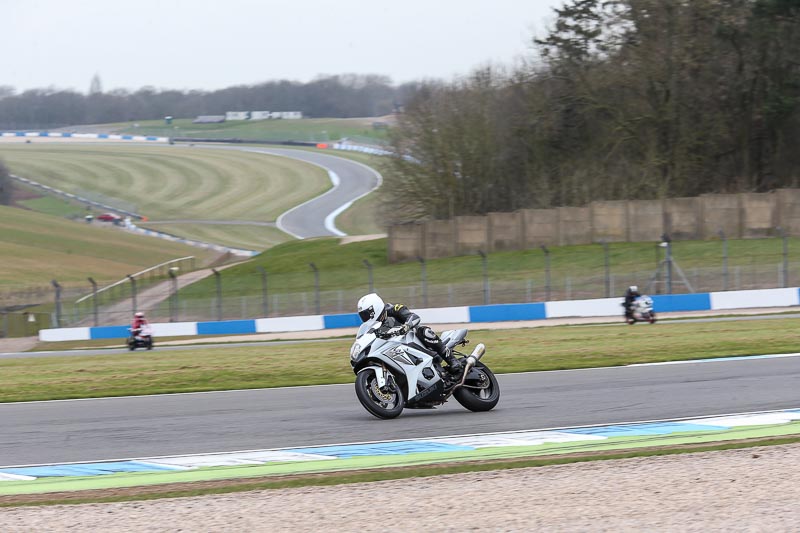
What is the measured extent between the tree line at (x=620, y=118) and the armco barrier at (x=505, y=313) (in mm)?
18159

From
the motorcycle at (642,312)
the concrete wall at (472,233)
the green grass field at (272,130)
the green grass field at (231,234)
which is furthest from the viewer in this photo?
the green grass field at (272,130)

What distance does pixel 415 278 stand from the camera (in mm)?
47312

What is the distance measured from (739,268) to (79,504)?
3108cm

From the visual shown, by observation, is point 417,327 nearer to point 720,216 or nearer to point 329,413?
point 329,413

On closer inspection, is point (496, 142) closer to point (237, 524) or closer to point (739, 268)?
point (739, 268)

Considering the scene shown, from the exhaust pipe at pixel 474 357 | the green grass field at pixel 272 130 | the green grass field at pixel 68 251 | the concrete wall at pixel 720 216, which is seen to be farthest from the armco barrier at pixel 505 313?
the green grass field at pixel 272 130

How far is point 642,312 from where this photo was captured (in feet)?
94.8

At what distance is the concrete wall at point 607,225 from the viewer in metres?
46.2

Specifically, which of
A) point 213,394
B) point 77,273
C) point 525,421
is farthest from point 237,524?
point 77,273

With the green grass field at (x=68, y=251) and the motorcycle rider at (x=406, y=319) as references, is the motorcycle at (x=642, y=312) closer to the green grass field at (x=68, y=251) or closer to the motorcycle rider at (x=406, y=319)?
the motorcycle rider at (x=406, y=319)

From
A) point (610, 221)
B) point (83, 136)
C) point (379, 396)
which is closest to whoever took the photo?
point (379, 396)

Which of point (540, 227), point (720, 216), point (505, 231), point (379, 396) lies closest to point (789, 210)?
point (720, 216)

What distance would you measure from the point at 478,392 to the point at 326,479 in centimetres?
384

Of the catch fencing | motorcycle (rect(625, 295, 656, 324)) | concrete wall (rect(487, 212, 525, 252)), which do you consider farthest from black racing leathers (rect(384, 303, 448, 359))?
concrete wall (rect(487, 212, 525, 252))
